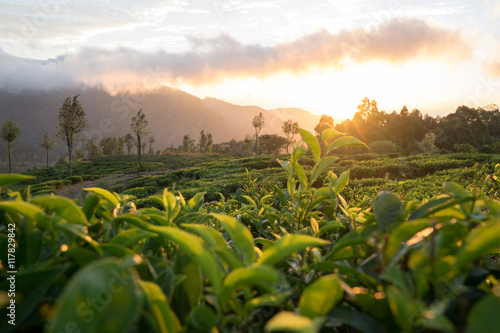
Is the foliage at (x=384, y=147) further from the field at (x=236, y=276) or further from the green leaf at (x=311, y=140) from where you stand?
the field at (x=236, y=276)

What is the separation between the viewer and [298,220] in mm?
1205

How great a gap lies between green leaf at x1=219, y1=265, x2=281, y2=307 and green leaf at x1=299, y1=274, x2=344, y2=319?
6 centimetres

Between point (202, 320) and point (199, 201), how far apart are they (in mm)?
663

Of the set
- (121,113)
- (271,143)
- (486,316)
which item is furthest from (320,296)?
(121,113)

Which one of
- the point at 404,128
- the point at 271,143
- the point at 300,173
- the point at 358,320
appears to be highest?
the point at 404,128

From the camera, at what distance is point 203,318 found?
49cm

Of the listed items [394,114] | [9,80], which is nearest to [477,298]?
[394,114]

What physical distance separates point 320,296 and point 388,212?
33cm

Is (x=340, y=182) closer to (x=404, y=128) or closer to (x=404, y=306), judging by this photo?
(x=404, y=306)

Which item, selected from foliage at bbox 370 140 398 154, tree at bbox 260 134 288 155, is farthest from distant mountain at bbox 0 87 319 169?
foliage at bbox 370 140 398 154

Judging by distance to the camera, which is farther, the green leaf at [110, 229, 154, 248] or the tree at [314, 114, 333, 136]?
the tree at [314, 114, 333, 136]

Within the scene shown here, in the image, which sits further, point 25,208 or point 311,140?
point 311,140

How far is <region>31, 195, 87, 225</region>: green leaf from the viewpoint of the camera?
0.58 meters

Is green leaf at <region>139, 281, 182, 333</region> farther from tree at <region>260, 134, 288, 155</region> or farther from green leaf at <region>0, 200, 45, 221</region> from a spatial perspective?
tree at <region>260, 134, 288, 155</region>
